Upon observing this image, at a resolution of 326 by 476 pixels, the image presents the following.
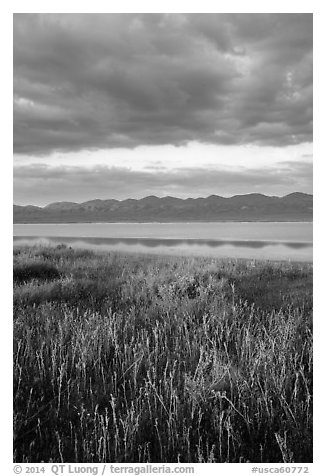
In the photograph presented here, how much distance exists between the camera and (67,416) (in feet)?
11.8

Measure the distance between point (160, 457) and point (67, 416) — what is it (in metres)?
0.96

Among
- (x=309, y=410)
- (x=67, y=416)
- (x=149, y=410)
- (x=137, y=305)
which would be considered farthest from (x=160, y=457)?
(x=137, y=305)
